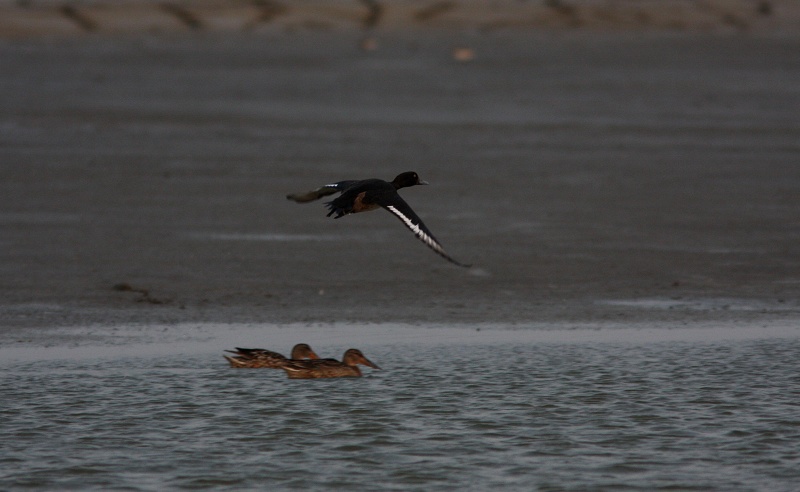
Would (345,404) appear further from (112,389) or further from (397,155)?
(397,155)

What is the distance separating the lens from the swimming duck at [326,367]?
915 centimetres

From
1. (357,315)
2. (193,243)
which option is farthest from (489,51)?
(357,315)

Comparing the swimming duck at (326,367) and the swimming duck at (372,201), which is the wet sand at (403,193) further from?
the swimming duck at (326,367)

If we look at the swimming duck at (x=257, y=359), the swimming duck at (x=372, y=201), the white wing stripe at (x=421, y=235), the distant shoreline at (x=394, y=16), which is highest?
the distant shoreline at (x=394, y=16)

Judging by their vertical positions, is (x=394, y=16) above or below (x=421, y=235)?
above

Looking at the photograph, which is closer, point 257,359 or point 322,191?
point 257,359

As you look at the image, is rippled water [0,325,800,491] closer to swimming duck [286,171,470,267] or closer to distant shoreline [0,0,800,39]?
swimming duck [286,171,470,267]

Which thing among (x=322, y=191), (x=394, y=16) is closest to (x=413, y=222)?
(x=322, y=191)

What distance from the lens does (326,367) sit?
915 cm

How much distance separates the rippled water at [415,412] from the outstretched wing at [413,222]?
34.3 inches

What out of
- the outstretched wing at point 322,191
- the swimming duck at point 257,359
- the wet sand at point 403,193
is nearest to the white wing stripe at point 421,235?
the outstretched wing at point 322,191

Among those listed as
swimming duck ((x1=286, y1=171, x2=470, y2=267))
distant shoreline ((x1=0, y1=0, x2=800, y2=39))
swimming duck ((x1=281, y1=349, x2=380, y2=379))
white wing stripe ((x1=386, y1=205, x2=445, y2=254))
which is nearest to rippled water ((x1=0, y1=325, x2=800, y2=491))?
swimming duck ((x1=281, y1=349, x2=380, y2=379))

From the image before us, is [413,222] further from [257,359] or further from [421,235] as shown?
[257,359]

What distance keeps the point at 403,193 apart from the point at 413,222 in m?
8.49
